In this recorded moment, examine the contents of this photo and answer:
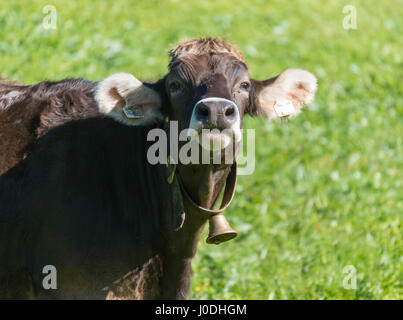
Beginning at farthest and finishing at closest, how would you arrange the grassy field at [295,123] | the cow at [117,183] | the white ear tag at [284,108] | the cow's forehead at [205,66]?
the grassy field at [295,123]
the white ear tag at [284,108]
the cow at [117,183]
the cow's forehead at [205,66]

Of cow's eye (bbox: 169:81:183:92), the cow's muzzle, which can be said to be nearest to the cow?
cow's eye (bbox: 169:81:183:92)

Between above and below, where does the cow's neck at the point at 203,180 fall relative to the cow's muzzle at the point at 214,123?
below

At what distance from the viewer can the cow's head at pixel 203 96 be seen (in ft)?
14.0

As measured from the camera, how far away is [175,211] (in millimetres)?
4691

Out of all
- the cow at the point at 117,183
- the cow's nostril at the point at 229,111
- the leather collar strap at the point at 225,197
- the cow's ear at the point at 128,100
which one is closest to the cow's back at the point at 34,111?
the cow at the point at 117,183

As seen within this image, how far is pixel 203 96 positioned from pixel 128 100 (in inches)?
27.9

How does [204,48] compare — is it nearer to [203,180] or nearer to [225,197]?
[203,180]

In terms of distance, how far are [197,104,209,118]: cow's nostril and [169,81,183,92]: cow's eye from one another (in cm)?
45


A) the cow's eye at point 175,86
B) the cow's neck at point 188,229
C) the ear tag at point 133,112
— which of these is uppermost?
the cow's eye at point 175,86

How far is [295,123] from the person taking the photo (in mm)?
10117

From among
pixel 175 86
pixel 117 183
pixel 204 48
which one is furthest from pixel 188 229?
pixel 204 48

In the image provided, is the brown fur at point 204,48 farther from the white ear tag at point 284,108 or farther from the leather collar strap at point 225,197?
the leather collar strap at point 225,197

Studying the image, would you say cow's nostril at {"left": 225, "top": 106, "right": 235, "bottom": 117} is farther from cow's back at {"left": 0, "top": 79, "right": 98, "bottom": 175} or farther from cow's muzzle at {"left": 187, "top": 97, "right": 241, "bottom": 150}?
cow's back at {"left": 0, "top": 79, "right": 98, "bottom": 175}

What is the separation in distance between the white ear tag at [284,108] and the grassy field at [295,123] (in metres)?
0.89
